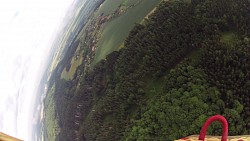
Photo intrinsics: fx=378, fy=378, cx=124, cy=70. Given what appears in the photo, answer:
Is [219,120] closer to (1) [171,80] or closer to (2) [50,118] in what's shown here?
(1) [171,80]

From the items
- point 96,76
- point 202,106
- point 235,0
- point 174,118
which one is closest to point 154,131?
point 174,118

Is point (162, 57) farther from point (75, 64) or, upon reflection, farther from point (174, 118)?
point (75, 64)

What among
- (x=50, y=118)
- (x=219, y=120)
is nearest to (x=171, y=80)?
(x=50, y=118)

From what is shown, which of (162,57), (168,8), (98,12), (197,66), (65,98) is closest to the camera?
(197,66)

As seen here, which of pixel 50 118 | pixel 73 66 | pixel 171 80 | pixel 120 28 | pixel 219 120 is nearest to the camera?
pixel 219 120

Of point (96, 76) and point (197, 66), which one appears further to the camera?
point (96, 76)

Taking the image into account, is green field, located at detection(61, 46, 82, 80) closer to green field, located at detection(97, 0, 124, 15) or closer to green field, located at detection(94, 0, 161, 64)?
green field, located at detection(94, 0, 161, 64)
